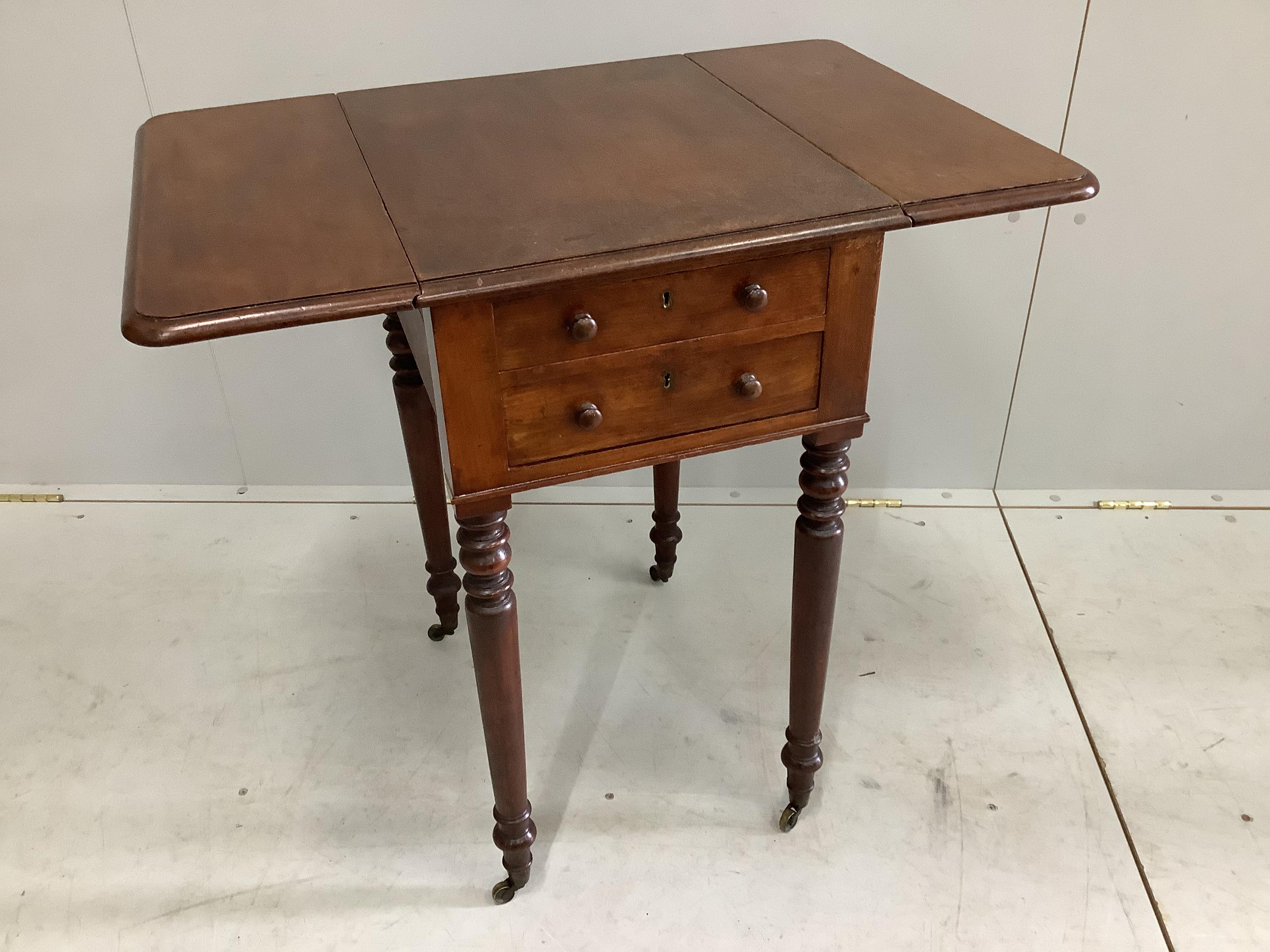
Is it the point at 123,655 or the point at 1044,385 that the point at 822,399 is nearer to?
the point at 1044,385

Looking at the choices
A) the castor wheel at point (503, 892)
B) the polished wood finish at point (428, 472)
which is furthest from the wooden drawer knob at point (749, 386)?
the castor wheel at point (503, 892)

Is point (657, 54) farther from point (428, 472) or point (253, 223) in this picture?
point (253, 223)

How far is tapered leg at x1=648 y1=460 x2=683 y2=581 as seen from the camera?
199 centimetres

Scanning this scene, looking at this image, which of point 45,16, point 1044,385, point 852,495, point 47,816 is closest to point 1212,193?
point 1044,385

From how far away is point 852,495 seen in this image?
2352 mm

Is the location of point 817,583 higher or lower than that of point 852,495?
higher

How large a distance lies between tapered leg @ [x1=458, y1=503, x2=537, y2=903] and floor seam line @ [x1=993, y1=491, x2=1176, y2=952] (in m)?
0.86

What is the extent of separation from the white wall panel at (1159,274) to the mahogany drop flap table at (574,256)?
2.18 feet

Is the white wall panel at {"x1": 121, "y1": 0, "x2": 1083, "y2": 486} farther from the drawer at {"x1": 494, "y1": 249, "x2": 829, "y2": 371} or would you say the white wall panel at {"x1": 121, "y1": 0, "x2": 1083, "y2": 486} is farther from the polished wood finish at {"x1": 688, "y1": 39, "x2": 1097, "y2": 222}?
the drawer at {"x1": 494, "y1": 249, "x2": 829, "y2": 371}

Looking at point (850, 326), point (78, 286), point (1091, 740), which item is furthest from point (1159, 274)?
point (78, 286)

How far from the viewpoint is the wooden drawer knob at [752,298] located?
1.19 meters

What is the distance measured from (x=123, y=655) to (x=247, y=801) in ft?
1.49

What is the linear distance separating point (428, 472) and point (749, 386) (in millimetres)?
734

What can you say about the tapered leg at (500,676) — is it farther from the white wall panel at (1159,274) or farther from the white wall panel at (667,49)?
the white wall panel at (1159,274)
